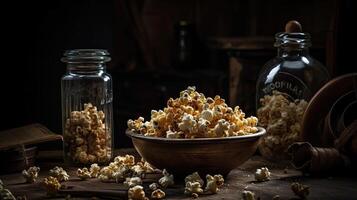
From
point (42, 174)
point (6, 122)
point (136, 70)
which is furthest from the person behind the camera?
point (136, 70)

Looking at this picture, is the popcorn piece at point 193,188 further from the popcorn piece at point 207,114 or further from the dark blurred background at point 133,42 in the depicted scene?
the dark blurred background at point 133,42

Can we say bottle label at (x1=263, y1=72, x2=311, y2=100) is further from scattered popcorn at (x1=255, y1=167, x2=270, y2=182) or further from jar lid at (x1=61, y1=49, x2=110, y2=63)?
jar lid at (x1=61, y1=49, x2=110, y2=63)

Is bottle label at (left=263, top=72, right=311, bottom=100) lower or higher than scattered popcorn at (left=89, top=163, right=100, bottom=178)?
higher

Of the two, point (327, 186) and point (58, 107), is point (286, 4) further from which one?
point (327, 186)

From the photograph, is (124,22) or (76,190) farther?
(124,22)

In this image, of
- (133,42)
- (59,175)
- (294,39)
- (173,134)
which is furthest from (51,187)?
(133,42)

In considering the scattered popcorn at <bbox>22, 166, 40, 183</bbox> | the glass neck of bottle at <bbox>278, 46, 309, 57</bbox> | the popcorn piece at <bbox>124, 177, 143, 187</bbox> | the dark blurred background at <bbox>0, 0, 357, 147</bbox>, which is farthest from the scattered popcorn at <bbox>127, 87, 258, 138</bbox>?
the dark blurred background at <bbox>0, 0, 357, 147</bbox>

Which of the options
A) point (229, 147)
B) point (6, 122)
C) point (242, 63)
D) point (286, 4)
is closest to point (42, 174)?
point (229, 147)
